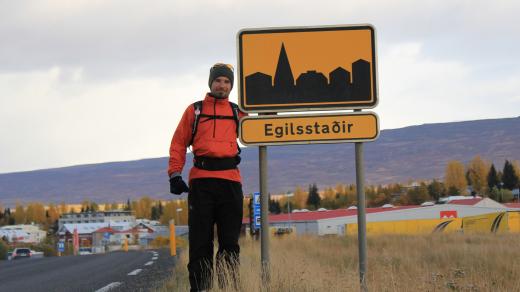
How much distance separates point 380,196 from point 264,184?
574ft

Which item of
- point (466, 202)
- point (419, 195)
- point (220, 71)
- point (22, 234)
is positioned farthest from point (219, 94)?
point (22, 234)

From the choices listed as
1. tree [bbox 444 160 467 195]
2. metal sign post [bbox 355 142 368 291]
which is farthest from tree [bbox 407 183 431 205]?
metal sign post [bbox 355 142 368 291]

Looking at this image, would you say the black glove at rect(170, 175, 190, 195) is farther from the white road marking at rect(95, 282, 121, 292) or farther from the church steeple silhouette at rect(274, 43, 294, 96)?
the white road marking at rect(95, 282, 121, 292)

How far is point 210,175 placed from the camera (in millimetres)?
5551

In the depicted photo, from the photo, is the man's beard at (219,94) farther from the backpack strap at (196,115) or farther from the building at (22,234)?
the building at (22,234)

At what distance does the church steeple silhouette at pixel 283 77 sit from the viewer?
5.80 metres

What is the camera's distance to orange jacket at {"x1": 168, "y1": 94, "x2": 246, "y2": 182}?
219 inches

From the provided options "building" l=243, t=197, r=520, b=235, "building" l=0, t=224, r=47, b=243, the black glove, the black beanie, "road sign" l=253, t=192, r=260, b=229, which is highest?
the black beanie

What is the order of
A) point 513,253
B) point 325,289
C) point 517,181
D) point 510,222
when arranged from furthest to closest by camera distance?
1. point 517,181
2. point 510,222
3. point 513,253
4. point 325,289

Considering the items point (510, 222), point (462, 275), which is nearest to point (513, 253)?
point (462, 275)

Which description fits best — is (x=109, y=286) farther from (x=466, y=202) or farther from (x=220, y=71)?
(x=466, y=202)

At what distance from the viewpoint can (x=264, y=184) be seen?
5.80m

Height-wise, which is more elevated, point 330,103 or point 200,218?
point 330,103

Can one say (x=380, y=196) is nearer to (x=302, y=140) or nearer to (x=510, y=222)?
(x=510, y=222)
